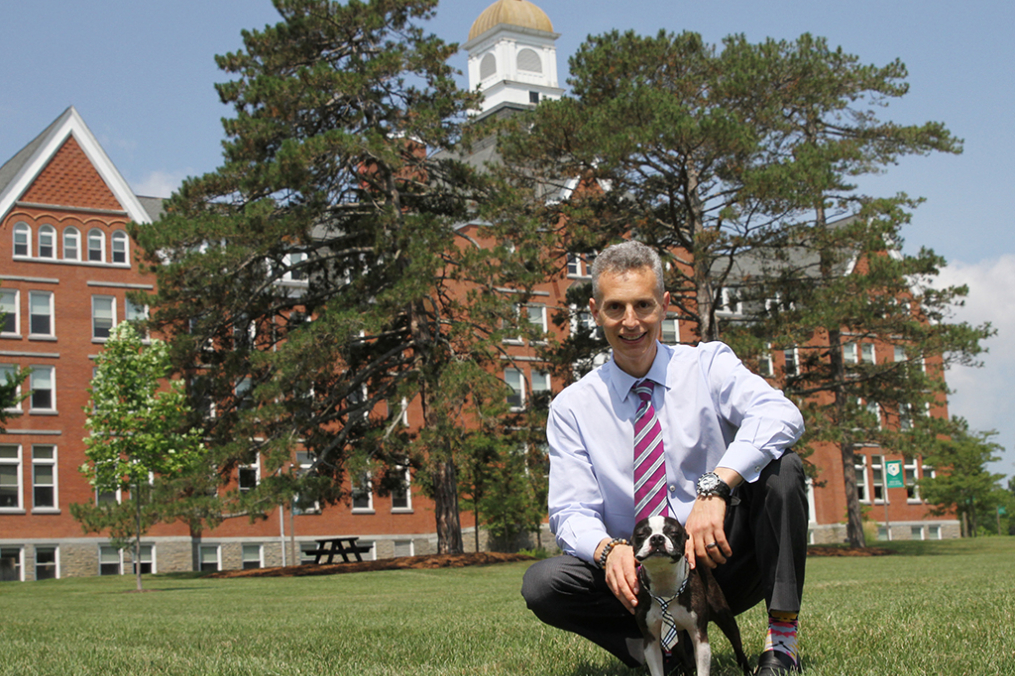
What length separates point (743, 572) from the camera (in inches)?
156

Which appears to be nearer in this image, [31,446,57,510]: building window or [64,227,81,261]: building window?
[31,446,57,510]: building window

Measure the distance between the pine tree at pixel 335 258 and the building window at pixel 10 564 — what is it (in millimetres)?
15932

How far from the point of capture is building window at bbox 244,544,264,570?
Result: 43688 mm

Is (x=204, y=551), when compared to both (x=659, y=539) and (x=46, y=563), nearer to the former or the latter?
(x=46, y=563)

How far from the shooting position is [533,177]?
27.9m

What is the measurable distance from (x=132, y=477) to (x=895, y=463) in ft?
97.3

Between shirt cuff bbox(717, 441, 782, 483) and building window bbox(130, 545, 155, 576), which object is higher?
shirt cuff bbox(717, 441, 782, 483)

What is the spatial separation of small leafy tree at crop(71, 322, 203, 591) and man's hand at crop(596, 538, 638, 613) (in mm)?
20208

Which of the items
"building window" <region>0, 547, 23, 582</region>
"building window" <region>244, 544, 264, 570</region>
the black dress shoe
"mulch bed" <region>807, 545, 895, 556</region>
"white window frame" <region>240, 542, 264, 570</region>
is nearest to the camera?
the black dress shoe

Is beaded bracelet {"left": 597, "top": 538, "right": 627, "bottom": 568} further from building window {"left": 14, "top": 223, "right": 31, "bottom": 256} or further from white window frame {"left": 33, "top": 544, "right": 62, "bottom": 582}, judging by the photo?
building window {"left": 14, "top": 223, "right": 31, "bottom": 256}

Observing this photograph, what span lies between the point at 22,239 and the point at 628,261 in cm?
4125

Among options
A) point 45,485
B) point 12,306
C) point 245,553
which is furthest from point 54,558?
point 12,306

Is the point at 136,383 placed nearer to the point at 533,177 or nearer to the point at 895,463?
the point at 533,177

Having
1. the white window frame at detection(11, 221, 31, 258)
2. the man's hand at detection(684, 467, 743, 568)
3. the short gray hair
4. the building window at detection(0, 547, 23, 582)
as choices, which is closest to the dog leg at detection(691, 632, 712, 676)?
the man's hand at detection(684, 467, 743, 568)
